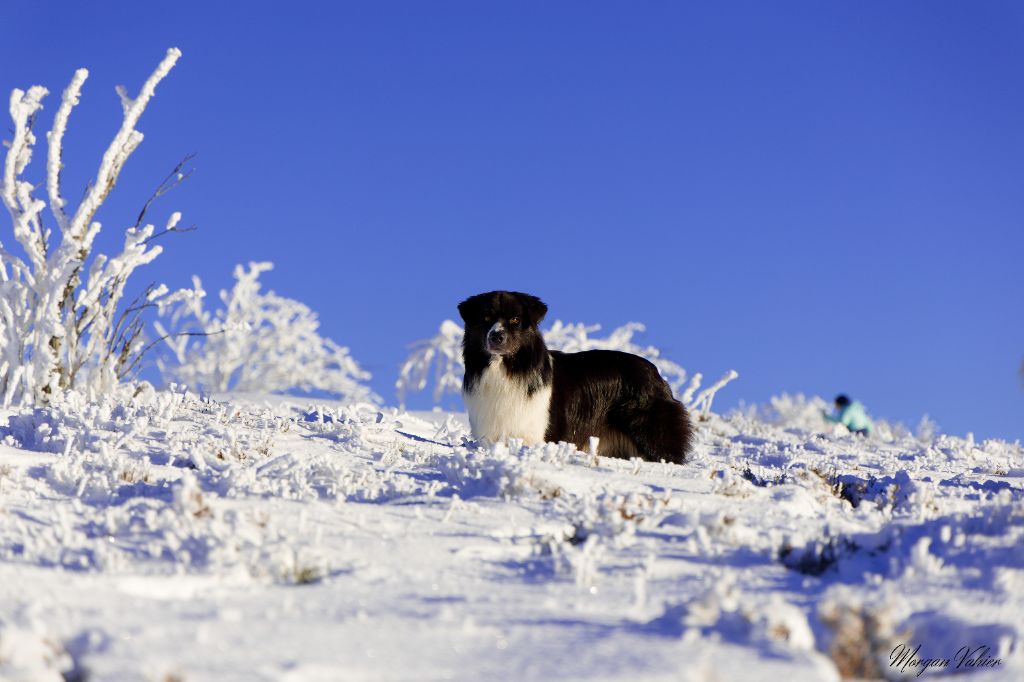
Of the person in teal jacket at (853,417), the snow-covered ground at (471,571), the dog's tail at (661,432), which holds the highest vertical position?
the person in teal jacket at (853,417)

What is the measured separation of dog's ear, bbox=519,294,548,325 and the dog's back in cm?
57

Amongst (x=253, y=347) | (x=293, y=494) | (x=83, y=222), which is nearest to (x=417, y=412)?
(x=83, y=222)

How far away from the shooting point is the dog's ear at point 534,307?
9686mm

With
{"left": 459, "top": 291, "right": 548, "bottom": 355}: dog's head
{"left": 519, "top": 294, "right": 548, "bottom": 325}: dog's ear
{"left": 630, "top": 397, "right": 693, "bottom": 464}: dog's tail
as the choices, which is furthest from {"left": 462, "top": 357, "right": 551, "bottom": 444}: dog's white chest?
{"left": 630, "top": 397, "right": 693, "bottom": 464}: dog's tail

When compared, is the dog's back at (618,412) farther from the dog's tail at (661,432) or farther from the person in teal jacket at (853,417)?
the person in teal jacket at (853,417)

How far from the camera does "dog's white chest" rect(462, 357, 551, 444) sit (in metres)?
9.33

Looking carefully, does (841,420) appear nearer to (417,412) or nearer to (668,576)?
(417,412)

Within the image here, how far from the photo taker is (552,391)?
9773 millimetres

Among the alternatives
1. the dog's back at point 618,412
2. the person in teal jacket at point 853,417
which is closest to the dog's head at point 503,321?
the dog's back at point 618,412

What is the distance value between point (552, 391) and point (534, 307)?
881mm

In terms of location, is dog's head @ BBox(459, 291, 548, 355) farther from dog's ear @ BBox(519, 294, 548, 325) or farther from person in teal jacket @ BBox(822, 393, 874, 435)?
person in teal jacket @ BBox(822, 393, 874, 435)

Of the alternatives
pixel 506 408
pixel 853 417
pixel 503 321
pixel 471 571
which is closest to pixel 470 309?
pixel 503 321

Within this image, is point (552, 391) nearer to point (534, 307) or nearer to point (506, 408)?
point (506, 408)

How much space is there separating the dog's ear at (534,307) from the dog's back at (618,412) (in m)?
0.57
